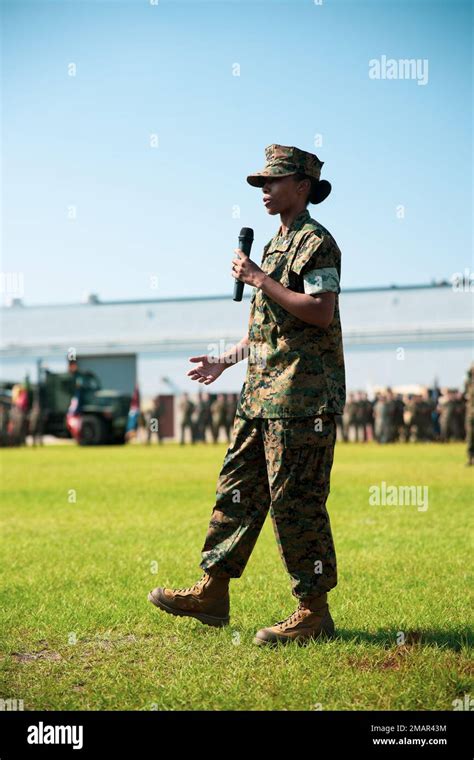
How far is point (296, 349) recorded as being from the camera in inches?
211

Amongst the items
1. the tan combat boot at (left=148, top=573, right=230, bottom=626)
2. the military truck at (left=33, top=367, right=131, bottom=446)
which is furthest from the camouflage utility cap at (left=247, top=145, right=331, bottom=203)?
the military truck at (left=33, top=367, right=131, bottom=446)

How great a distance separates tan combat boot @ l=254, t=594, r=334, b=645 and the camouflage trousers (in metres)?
0.11

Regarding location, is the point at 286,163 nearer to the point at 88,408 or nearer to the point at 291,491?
the point at 291,491

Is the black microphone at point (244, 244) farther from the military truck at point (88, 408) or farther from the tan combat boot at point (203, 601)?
the military truck at point (88, 408)

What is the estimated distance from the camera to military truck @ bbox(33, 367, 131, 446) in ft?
120

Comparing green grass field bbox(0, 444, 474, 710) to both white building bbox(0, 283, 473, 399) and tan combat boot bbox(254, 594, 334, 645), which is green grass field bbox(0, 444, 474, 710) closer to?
tan combat boot bbox(254, 594, 334, 645)

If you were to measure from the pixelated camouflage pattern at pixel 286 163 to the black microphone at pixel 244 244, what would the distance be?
290mm

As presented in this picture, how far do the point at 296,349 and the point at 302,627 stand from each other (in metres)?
1.51

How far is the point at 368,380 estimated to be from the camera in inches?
2088

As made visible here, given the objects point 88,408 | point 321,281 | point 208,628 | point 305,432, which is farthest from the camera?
point 88,408

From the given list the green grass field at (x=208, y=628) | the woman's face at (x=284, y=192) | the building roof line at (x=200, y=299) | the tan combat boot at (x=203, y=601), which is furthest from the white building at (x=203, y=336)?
the woman's face at (x=284, y=192)

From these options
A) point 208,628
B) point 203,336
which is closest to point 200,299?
point 203,336

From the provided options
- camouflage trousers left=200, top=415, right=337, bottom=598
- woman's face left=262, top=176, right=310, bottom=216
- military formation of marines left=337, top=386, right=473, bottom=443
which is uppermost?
woman's face left=262, top=176, right=310, bottom=216

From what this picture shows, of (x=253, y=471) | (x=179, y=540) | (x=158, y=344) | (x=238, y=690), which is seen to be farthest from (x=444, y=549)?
(x=158, y=344)
